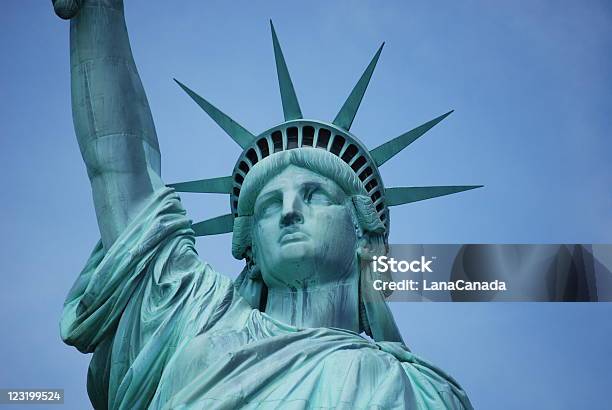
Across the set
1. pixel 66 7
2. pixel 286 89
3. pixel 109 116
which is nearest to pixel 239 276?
pixel 286 89

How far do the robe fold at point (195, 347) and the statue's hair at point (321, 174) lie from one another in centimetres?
67

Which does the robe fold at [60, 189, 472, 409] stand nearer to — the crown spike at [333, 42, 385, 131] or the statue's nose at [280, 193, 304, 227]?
the statue's nose at [280, 193, 304, 227]

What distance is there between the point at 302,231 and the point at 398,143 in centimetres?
164

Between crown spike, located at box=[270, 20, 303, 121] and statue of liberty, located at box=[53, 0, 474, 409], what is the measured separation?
258mm

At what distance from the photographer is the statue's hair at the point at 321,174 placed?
30.5 feet

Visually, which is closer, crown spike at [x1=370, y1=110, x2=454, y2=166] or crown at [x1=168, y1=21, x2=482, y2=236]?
crown at [x1=168, y1=21, x2=482, y2=236]

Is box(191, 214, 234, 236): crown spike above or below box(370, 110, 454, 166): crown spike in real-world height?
below

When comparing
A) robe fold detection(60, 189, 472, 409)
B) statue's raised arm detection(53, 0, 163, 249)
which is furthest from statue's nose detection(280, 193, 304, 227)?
statue's raised arm detection(53, 0, 163, 249)

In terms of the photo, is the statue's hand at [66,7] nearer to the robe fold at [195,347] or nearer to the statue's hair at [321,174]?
the robe fold at [195,347]

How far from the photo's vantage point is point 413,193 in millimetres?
10078

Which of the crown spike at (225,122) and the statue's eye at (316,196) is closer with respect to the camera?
the statue's eye at (316,196)

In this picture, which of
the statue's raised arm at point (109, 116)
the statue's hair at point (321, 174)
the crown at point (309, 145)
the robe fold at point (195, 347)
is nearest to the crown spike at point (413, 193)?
the crown at point (309, 145)

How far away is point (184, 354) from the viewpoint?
7.99 metres

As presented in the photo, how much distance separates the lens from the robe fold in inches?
296
